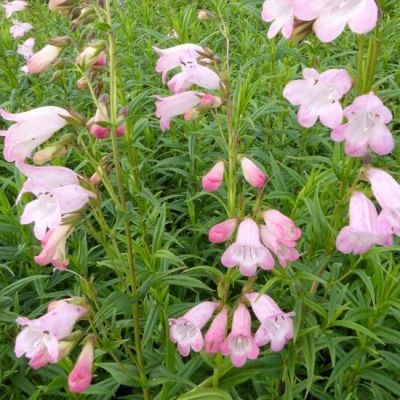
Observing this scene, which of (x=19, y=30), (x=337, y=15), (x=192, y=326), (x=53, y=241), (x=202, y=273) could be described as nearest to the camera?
(x=337, y=15)

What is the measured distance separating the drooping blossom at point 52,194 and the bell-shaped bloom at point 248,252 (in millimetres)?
536

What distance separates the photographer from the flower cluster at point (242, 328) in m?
1.92

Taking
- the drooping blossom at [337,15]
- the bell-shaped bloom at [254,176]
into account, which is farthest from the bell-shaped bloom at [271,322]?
the drooping blossom at [337,15]

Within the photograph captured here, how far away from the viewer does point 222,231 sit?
185cm

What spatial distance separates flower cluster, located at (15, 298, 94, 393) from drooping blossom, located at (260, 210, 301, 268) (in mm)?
727

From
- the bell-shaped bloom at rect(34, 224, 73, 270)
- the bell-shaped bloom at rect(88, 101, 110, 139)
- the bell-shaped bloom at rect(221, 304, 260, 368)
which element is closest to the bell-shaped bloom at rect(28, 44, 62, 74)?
the bell-shaped bloom at rect(88, 101, 110, 139)

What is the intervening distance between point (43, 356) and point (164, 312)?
73cm

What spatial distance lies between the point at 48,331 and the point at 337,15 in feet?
4.63

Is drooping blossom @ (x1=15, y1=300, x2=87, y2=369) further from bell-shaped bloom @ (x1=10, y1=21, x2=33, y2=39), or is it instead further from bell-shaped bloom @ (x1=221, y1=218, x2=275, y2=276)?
bell-shaped bloom @ (x1=10, y1=21, x2=33, y2=39)

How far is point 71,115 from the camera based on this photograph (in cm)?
182

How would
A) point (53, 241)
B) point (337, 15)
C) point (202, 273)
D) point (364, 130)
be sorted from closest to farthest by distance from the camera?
point (337, 15) → point (364, 130) → point (53, 241) → point (202, 273)

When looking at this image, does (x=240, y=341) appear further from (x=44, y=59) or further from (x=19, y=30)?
(x=19, y=30)

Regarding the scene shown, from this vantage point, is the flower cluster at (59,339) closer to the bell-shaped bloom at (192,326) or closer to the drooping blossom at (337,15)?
the bell-shaped bloom at (192,326)

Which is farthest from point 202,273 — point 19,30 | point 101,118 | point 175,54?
point 19,30
